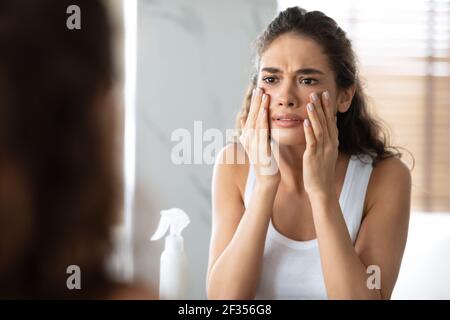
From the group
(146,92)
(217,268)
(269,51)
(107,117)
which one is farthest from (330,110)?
(107,117)

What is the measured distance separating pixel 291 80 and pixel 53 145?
597 mm

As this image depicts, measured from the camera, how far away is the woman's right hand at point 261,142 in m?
0.77

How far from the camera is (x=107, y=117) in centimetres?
24

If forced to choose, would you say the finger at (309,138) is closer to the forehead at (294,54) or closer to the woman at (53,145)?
the forehead at (294,54)

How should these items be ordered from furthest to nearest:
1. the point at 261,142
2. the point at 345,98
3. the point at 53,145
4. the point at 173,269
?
the point at 345,98 → the point at 261,142 → the point at 173,269 → the point at 53,145

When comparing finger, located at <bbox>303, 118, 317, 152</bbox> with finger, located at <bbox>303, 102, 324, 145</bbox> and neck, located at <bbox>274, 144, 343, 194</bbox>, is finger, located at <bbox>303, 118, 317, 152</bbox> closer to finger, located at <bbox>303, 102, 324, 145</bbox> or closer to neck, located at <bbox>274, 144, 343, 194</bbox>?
finger, located at <bbox>303, 102, 324, 145</bbox>

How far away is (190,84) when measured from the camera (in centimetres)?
103

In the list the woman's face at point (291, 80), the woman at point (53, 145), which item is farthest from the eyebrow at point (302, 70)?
the woman at point (53, 145)

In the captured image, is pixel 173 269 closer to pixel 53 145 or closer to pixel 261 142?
pixel 261 142

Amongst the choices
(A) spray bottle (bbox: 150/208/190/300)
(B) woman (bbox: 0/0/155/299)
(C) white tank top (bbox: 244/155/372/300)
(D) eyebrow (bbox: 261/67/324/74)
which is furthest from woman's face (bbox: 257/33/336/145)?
(B) woman (bbox: 0/0/155/299)

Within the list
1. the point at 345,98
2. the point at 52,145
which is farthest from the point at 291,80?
the point at 52,145

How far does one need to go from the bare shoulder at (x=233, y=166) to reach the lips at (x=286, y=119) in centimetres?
12

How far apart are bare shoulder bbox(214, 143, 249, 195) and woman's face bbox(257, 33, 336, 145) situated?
0.08 metres
